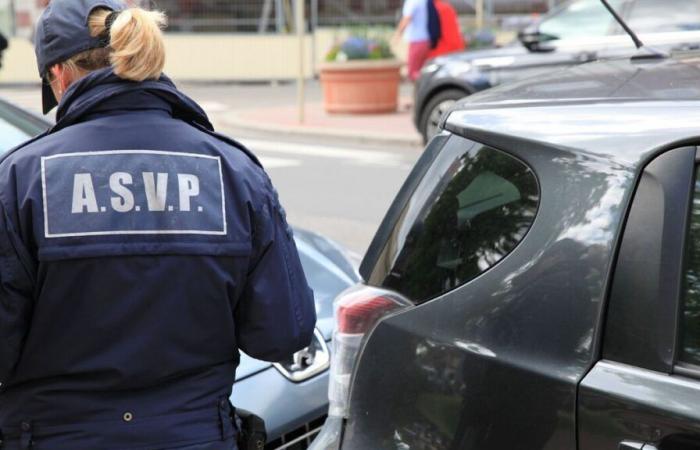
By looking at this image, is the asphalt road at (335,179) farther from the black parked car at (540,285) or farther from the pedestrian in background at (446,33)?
the black parked car at (540,285)

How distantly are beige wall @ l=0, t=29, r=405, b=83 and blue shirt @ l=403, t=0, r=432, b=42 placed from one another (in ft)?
31.3

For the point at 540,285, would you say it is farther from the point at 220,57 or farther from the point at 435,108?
the point at 220,57

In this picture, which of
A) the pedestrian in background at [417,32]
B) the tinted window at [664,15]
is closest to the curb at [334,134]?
the pedestrian in background at [417,32]

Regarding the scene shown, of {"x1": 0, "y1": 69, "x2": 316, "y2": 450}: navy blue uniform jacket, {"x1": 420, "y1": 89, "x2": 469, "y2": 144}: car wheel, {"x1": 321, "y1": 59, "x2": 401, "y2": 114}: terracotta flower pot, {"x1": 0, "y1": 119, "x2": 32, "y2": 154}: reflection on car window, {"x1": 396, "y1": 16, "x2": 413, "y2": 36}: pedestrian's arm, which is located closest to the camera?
{"x1": 0, "y1": 69, "x2": 316, "y2": 450}: navy blue uniform jacket

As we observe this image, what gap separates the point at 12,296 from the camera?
2.03 metres

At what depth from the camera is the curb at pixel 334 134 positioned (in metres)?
12.9

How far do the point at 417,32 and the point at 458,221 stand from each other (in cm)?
1183

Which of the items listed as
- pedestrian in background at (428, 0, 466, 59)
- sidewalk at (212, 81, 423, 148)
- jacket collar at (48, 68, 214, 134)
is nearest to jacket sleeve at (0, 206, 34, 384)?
jacket collar at (48, 68, 214, 134)

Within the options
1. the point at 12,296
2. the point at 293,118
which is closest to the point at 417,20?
the point at 293,118

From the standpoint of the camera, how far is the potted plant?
590 inches

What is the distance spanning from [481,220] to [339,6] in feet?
72.3

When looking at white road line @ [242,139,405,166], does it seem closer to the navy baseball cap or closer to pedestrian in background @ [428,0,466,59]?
pedestrian in background @ [428,0,466,59]

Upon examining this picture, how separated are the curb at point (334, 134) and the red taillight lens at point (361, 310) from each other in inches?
403

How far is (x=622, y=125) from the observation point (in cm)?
209
